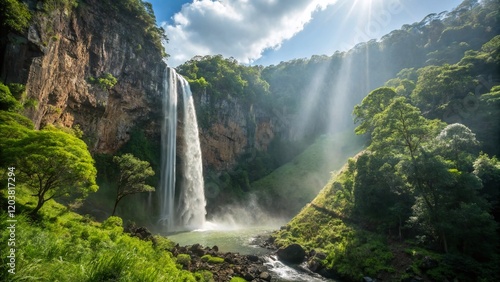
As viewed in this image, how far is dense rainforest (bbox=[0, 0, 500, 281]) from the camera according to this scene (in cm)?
1176

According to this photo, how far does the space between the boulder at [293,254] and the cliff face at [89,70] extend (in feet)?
78.8

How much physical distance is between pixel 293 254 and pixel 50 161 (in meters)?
18.5

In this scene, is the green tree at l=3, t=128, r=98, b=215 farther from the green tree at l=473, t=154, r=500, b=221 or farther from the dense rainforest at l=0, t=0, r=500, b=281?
the green tree at l=473, t=154, r=500, b=221

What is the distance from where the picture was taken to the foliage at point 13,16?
1970cm

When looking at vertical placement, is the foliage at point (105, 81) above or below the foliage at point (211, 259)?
above

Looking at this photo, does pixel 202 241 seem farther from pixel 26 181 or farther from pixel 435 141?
pixel 435 141

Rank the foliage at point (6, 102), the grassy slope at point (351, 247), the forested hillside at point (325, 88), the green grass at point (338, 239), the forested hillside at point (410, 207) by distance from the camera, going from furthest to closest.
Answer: the forested hillside at point (325, 88) → the green grass at point (338, 239) → the foliage at point (6, 102) → the grassy slope at point (351, 247) → the forested hillside at point (410, 207)

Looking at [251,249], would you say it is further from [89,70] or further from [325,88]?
[325,88]

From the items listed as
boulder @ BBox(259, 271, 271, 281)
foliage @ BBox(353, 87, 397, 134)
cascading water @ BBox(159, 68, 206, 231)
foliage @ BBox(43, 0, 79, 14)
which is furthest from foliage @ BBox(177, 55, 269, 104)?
boulder @ BBox(259, 271, 271, 281)

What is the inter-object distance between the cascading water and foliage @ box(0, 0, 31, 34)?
23.1m

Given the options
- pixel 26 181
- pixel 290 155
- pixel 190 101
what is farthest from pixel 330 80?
pixel 26 181

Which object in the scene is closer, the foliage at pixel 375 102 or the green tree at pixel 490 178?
the green tree at pixel 490 178

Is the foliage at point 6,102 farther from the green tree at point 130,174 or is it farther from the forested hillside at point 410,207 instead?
the forested hillside at point 410,207

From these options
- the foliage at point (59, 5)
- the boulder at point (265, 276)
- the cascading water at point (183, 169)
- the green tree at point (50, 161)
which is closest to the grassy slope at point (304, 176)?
the cascading water at point (183, 169)
